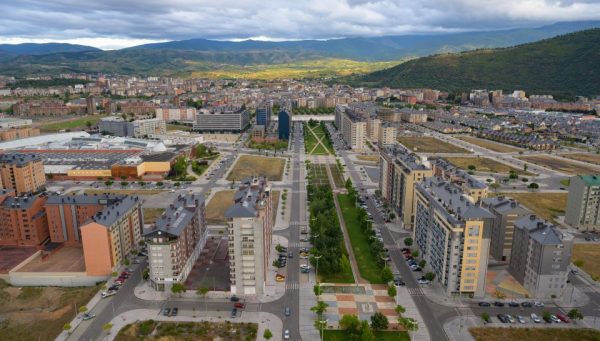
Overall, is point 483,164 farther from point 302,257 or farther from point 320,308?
point 320,308

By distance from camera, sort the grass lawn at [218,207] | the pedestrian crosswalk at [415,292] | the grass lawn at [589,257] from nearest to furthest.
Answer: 1. the pedestrian crosswalk at [415,292]
2. the grass lawn at [589,257]
3. the grass lawn at [218,207]

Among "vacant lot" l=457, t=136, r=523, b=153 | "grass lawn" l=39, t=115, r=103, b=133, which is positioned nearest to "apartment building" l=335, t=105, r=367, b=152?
"vacant lot" l=457, t=136, r=523, b=153

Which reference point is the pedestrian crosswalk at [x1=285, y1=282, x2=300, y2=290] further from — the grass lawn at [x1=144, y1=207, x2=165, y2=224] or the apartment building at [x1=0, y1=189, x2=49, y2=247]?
the apartment building at [x1=0, y1=189, x2=49, y2=247]

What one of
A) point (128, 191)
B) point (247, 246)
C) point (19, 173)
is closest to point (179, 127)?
point (128, 191)

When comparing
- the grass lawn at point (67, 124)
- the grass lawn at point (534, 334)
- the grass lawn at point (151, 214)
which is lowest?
the grass lawn at point (534, 334)

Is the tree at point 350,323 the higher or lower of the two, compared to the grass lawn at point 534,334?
higher

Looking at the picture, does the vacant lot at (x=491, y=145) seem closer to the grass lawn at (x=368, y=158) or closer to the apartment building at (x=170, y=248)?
the grass lawn at (x=368, y=158)

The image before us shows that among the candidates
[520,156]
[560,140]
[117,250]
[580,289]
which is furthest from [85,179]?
[560,140]

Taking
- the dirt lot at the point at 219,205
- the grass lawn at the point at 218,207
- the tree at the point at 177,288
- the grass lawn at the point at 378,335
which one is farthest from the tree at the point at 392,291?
the grass lawn at the point at 218,207
